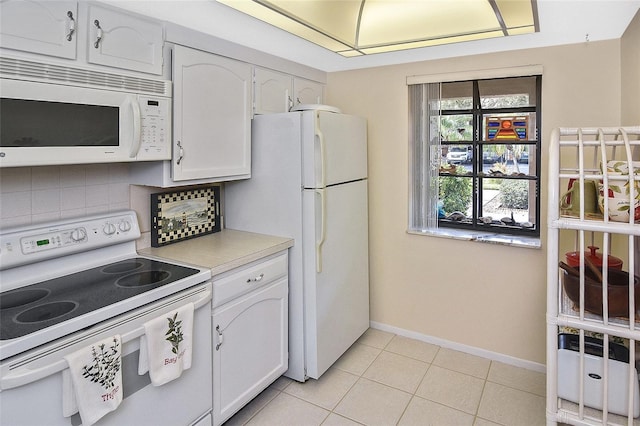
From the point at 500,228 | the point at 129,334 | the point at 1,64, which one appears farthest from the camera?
the point at 500,228

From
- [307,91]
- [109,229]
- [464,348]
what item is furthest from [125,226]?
[464,348]

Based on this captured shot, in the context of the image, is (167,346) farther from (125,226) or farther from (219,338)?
(125,226)

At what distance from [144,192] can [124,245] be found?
33cm

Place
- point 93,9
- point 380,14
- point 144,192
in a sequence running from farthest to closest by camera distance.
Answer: point 144,192 → point 380,14 → point 93,9

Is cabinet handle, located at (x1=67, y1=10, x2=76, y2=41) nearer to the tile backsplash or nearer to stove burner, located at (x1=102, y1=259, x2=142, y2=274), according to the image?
the tile backsplash

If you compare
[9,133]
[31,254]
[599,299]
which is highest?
[9,133]

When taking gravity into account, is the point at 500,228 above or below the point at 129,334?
above

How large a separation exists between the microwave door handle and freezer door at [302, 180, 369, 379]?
965mm

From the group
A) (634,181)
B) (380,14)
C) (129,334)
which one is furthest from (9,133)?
(634,181)

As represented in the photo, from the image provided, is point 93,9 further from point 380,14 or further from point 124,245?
point 380,14

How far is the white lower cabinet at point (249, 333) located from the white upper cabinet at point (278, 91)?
1.02m

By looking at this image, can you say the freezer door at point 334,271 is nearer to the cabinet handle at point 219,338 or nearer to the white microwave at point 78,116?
the cabinet handle at point 219,338

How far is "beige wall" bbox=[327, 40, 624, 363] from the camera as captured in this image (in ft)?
7.86

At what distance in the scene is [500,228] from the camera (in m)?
2.89
